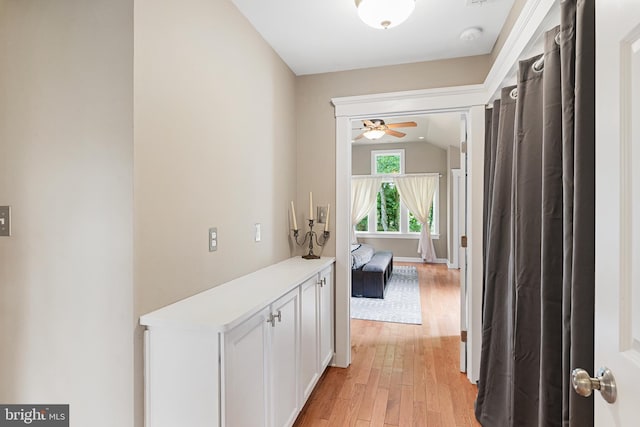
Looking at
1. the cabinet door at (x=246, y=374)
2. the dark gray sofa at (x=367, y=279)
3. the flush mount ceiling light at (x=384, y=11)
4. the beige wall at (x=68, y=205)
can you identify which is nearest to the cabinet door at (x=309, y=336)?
the cabinet door at (x=246, y=374)

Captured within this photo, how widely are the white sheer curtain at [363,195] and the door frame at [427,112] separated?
5172 millimetres

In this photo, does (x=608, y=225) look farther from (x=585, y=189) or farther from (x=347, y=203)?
(x=347, y=203)

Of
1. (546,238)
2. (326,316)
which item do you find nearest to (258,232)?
(326,316)

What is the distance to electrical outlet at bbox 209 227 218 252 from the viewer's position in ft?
5.70

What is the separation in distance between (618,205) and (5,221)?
2.17 m

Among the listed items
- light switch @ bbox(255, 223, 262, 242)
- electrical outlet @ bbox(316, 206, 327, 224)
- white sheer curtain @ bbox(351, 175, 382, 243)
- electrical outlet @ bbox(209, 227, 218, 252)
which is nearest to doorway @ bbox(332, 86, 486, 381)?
electrical outlet @ bbox(316, 206, 327, 224)

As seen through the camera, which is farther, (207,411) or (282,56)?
(282,56)

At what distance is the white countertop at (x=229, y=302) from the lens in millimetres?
1249

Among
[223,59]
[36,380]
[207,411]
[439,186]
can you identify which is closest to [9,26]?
[223,59]

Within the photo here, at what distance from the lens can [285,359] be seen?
1762mm

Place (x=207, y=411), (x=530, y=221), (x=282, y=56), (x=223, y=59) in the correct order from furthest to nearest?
(x=282, y=56) → (x=223, y=59) → (x=530, y=221) → (x=207, y=411)

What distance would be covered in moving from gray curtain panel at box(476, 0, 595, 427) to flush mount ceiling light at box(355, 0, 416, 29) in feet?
2.14

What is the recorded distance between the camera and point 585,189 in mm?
950

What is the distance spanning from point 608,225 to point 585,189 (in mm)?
216
